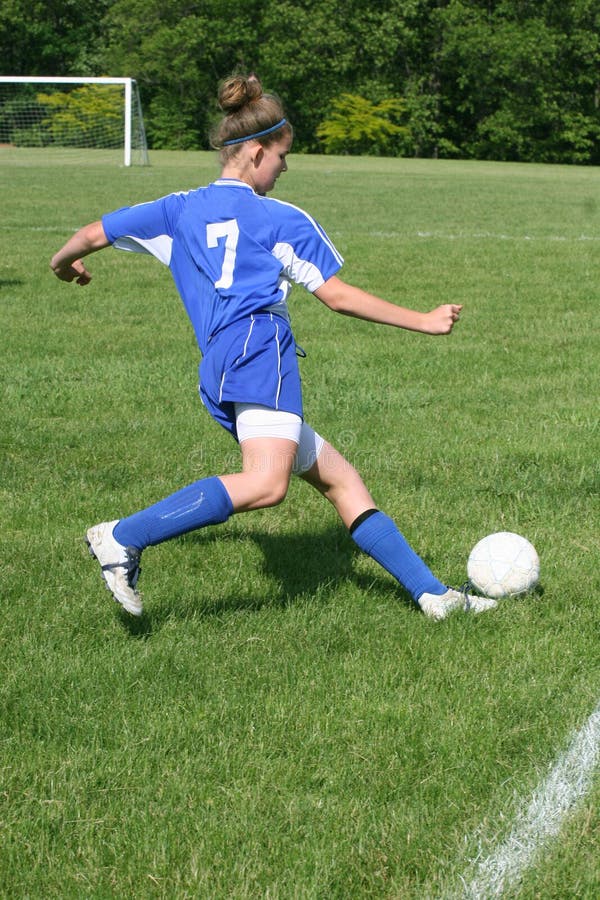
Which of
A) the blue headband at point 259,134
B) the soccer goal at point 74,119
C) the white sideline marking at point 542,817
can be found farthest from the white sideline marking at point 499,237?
the soccer goal at point 74,119

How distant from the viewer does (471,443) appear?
5.56 m

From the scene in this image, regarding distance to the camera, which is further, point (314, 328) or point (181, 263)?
point (314, 328)

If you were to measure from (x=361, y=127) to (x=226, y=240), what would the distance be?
48.2 m

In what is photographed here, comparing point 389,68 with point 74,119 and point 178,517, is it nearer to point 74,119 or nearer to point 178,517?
point 74,119

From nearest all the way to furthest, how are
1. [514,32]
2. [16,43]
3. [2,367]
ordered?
[2,367], [514,32], [16,43]

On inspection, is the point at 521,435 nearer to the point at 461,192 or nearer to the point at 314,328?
the point at 314,328

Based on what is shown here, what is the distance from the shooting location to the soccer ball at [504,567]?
3.70 metres

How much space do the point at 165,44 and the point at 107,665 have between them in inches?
2101

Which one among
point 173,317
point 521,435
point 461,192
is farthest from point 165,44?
point 521,435

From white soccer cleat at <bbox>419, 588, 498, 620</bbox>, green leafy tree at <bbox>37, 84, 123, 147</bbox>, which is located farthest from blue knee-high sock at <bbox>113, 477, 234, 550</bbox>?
green leafy tree at <bbox>37, 84, 123, 147</bbox>

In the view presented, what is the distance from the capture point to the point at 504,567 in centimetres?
371

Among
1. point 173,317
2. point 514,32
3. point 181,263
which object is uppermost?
point 181,263

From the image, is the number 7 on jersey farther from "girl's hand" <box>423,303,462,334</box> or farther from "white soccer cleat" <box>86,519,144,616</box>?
"white soccer cleat" <box>86,519,144,616</box>

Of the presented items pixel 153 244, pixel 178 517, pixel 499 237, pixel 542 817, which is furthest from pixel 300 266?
pixel 499 237
